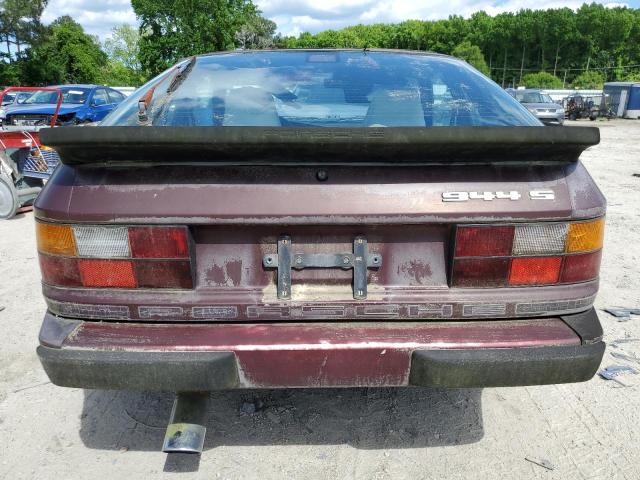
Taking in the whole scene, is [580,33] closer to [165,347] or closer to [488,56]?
[488,56]

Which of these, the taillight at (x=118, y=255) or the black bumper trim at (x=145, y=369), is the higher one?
the taillight at (x=118, y=255)

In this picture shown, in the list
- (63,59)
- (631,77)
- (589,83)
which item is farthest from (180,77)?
(631,77)

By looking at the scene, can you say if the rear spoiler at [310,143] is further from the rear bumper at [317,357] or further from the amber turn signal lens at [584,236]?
the rear bumper at [317,357]

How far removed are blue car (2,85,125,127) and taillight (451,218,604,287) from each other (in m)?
13.6

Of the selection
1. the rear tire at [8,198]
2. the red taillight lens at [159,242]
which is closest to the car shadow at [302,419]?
the red taillight lens at [159,242]

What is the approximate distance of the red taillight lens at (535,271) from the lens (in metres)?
1.79

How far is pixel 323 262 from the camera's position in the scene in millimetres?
1794

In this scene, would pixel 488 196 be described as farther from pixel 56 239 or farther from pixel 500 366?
pixel 56 239

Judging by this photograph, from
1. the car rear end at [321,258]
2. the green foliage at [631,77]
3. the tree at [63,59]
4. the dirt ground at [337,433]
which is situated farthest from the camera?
the green foliage at [631,77]

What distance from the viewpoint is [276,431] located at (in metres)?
2.35

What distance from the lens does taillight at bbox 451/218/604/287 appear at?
5.74ft

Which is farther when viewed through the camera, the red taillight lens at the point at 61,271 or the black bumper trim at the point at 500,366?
the red taillight lens at the point at 61,271

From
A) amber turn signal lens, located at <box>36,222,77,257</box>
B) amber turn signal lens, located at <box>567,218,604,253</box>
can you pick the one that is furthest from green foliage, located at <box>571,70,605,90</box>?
amber turn signal lens, located at <box>36,222,77,257</box>

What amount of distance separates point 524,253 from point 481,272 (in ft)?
0.55
